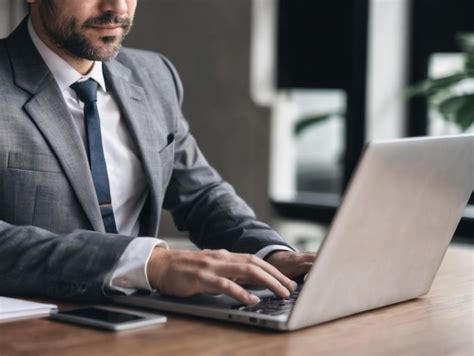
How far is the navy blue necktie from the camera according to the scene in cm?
197

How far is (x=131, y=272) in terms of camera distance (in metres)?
1.52

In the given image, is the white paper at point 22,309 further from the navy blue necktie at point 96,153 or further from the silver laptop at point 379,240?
the navy blue necktie at point 96,153

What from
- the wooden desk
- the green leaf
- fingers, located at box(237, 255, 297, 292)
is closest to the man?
fingers, located at box(237, 255, 297, 292)

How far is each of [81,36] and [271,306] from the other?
0.90 meters

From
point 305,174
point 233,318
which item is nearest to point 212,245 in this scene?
point 233,318

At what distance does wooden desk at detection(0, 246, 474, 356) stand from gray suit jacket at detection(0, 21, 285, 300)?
0.21 m

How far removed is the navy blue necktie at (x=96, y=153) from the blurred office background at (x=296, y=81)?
7.67 ft

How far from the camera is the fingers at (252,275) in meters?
1.45

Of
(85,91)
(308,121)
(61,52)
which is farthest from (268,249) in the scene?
(308,121)

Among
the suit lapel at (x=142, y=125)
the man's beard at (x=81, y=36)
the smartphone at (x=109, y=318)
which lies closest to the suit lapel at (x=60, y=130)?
the man's beard at (x=81, y=36)

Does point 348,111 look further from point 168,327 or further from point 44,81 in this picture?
point 168,327

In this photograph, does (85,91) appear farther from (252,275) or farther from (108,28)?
(252,275)

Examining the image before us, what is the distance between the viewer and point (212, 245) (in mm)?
2135

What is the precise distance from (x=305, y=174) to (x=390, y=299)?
3.07 m
